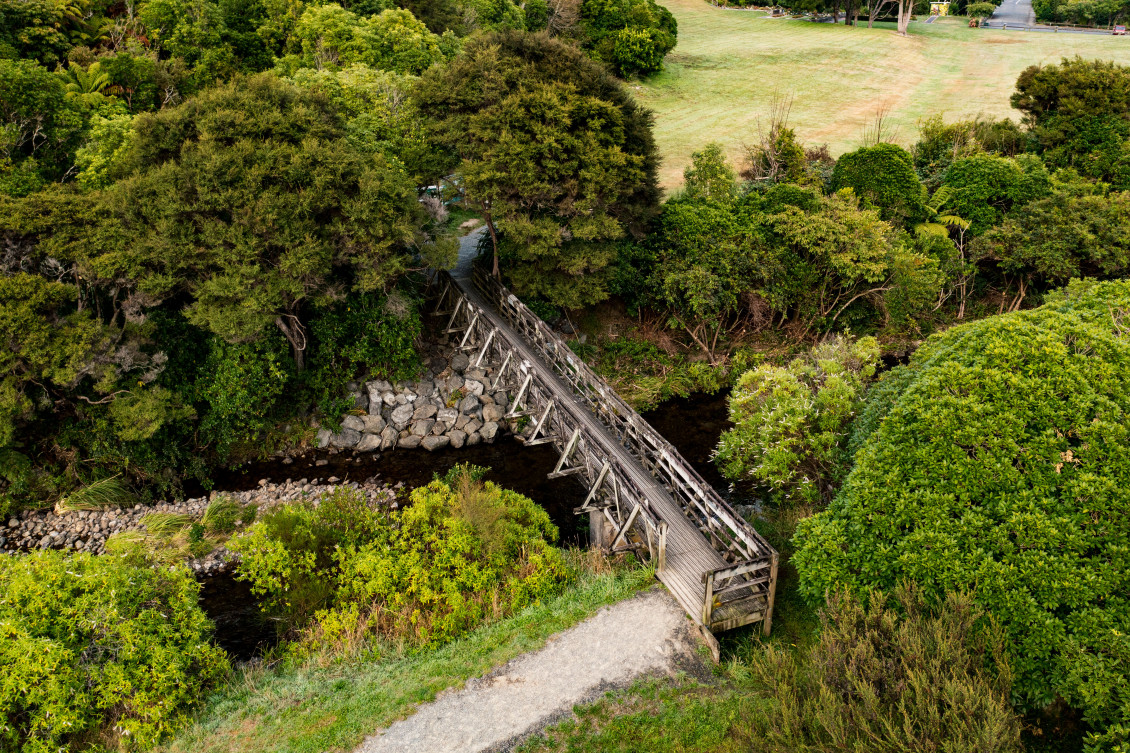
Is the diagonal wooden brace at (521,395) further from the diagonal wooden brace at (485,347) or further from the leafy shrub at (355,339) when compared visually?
the leafy shrub at (355,339)

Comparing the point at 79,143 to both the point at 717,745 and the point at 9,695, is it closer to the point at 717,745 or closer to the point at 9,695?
the point at 9,695

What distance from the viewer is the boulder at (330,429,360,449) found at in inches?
909

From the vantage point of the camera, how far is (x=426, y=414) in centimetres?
2386

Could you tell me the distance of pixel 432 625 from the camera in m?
14.2

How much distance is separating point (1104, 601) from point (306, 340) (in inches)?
846

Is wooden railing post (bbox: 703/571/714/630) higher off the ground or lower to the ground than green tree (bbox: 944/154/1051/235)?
lower

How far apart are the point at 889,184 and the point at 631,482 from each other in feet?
64.6

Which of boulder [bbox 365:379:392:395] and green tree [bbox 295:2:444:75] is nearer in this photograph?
boulder [bbox 365:379:392:395]

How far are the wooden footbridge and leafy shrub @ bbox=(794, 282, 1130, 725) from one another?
5.73 feet

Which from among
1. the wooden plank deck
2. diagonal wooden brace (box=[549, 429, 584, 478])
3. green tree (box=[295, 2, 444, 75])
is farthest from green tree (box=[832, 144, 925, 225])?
green tree (box=[295, 2, 444, 75])

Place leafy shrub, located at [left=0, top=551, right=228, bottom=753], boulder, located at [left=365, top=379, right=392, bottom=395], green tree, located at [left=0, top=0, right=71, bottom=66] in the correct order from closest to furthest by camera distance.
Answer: leafy shrub, located at [left=0, top=551, right=228, bottom=753], boulder, located at [left=365, top=379, right=392, bottom=395], green tree, located at [left=0, top=0, right=71, bottom=66]

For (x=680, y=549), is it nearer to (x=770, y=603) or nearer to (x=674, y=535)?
Result: (x=674, y=535)

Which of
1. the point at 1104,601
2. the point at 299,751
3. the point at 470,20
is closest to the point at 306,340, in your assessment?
the point at 299,751

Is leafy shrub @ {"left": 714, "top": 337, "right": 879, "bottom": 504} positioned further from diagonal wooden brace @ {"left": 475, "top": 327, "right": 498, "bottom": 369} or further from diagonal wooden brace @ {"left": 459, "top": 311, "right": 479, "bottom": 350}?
diagonal wooden brace @ {"left": 459, "top": 311, "right": 479, "bottom": 350}
